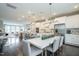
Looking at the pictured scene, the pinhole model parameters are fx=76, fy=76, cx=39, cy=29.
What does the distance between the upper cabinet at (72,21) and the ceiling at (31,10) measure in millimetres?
189

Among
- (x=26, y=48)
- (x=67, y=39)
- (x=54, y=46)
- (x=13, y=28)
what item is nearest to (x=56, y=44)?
(x=54, y=46)

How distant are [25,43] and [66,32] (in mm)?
1059

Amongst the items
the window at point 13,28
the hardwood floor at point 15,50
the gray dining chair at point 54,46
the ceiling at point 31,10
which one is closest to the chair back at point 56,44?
the gray dining chair at point 54,46

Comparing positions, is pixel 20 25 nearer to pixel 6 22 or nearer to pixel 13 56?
pixel 6 22

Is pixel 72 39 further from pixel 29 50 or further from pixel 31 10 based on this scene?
pixel 31 10

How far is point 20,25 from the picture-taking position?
1.89 meters

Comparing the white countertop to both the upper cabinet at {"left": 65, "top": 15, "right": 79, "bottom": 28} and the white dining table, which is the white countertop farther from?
the upper cabinet at {"left": 65, "top": 15, "right": 79, "bottom": 28}

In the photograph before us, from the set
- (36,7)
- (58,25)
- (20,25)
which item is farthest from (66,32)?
(20,25)

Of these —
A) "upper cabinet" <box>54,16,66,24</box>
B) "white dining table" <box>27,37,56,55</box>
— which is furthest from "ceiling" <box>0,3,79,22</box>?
"white dining table" <box>27,37,56,55</box>

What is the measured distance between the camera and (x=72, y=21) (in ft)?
6.04

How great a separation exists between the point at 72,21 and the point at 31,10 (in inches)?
40.6

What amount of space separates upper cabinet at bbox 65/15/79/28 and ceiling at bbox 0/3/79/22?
189mm

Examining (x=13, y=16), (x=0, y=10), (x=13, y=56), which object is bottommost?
(x=13, y=56)

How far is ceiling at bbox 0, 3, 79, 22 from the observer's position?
1.78m
